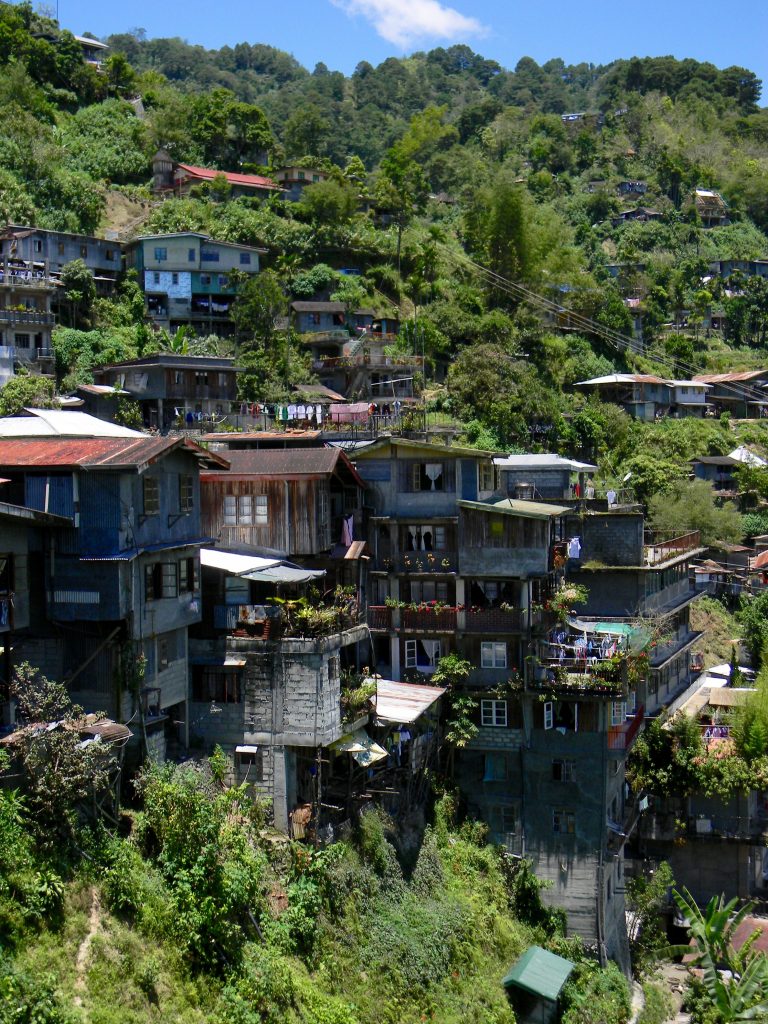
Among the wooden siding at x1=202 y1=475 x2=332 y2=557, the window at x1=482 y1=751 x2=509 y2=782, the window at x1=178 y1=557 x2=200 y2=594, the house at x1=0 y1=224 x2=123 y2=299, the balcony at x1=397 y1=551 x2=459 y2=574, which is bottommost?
the window at x1=482 y1=751 x2=509 y2=782

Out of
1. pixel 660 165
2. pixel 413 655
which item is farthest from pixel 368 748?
pixel 660 165

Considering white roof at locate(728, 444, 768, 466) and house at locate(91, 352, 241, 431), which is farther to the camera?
white roof at locate(728, 444, 768, 466)

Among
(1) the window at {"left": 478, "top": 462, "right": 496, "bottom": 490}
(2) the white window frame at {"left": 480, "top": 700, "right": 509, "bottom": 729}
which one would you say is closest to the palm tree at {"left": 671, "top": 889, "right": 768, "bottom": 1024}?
(2) the white window frame at {"left": 480, "top": 700, "right": 509, "bottom": 729}

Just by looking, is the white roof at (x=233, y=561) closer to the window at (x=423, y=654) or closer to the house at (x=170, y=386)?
the window at (x=423, y=654)

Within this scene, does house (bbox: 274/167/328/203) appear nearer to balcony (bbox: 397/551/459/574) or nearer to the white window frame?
balcony (bbox: 397/551/459/574)

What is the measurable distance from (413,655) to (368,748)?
6.01 meters

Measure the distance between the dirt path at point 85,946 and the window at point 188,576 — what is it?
764cm

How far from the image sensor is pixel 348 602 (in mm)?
29781

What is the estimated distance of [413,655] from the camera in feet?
111

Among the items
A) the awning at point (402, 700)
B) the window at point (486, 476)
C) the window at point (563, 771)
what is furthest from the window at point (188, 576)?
the window at point (563, 771)

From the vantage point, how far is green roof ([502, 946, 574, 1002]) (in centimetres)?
2808

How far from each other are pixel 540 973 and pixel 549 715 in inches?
266

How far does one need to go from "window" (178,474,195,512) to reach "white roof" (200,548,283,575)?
1611 mm

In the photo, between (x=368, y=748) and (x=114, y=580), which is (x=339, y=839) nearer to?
(x=368, y=748)
